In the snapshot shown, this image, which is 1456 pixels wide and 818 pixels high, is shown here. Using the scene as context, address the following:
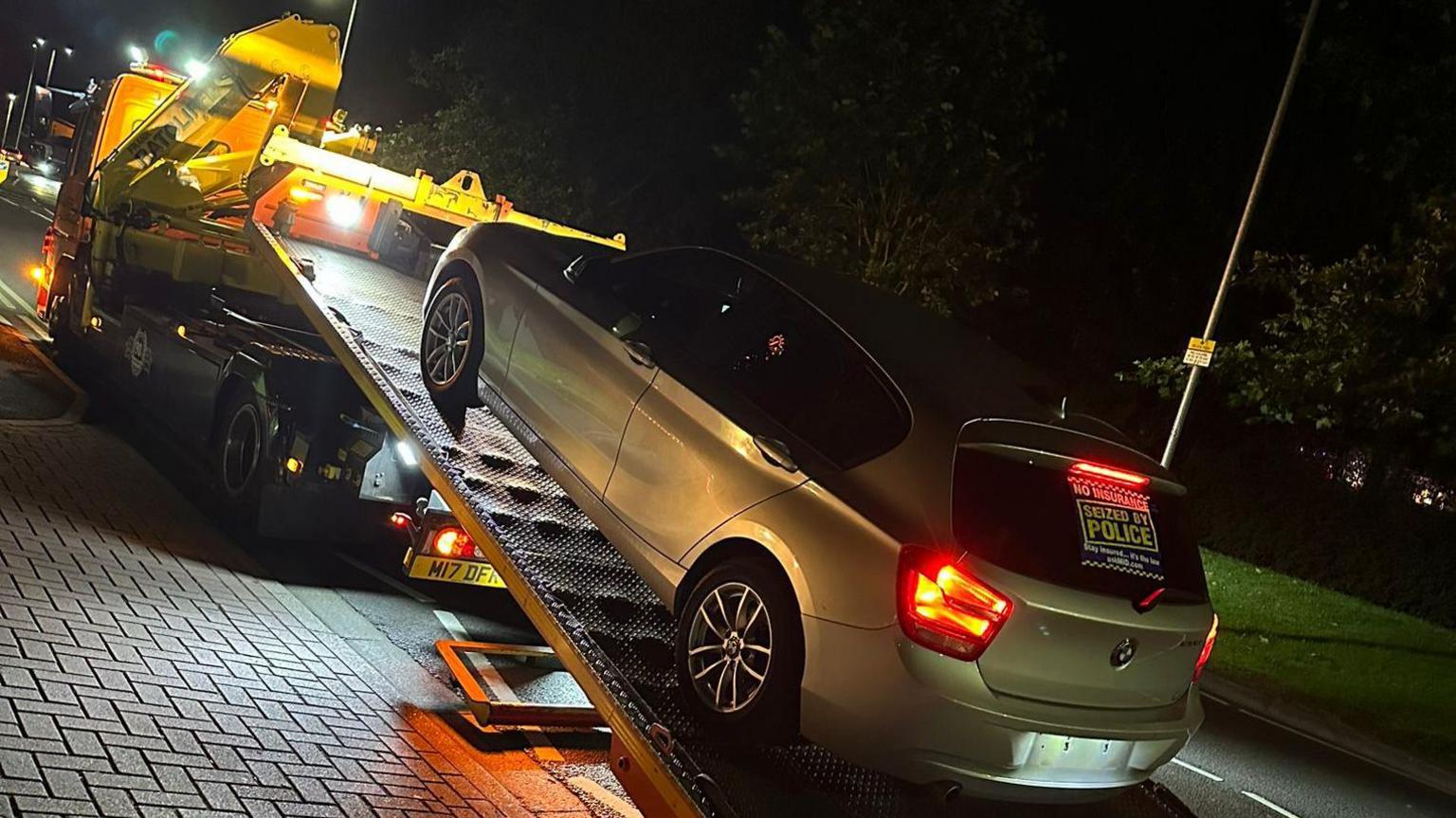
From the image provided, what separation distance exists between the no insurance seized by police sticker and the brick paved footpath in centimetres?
259

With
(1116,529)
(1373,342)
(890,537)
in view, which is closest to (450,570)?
(890,537)

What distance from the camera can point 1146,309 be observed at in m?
22.2

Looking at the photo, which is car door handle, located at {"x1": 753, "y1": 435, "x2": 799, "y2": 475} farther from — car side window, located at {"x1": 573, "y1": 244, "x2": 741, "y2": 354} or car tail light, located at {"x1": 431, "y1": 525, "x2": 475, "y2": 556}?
car tail light, located at {"x1": 431, "y1": 525, "x2": 475, "y2": 556}

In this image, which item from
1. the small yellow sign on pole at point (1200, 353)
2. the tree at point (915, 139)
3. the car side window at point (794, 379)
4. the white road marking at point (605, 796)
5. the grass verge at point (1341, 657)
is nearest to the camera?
the car side window at point (794, 379)

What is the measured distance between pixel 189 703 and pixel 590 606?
73.1 inches

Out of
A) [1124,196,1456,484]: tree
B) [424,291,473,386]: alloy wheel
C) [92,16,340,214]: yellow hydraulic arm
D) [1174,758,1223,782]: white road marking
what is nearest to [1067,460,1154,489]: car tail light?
[424,291,473,386]: alloy wheel

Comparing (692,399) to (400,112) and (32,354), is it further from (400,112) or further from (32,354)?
(400,112)

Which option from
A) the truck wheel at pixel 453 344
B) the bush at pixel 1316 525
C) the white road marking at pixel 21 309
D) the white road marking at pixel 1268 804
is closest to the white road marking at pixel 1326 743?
the white road marking at pixel 1268 804

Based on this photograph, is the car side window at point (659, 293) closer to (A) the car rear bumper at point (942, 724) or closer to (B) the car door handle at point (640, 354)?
(B) the car door handle at point (640, 354)

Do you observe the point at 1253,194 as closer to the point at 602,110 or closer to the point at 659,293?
the point at 659,293

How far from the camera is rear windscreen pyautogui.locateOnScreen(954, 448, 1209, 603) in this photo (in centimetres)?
398

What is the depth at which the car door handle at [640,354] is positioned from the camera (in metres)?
5.05

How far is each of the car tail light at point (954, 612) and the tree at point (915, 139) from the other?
12.8 m

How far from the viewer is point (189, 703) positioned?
17.9ft
